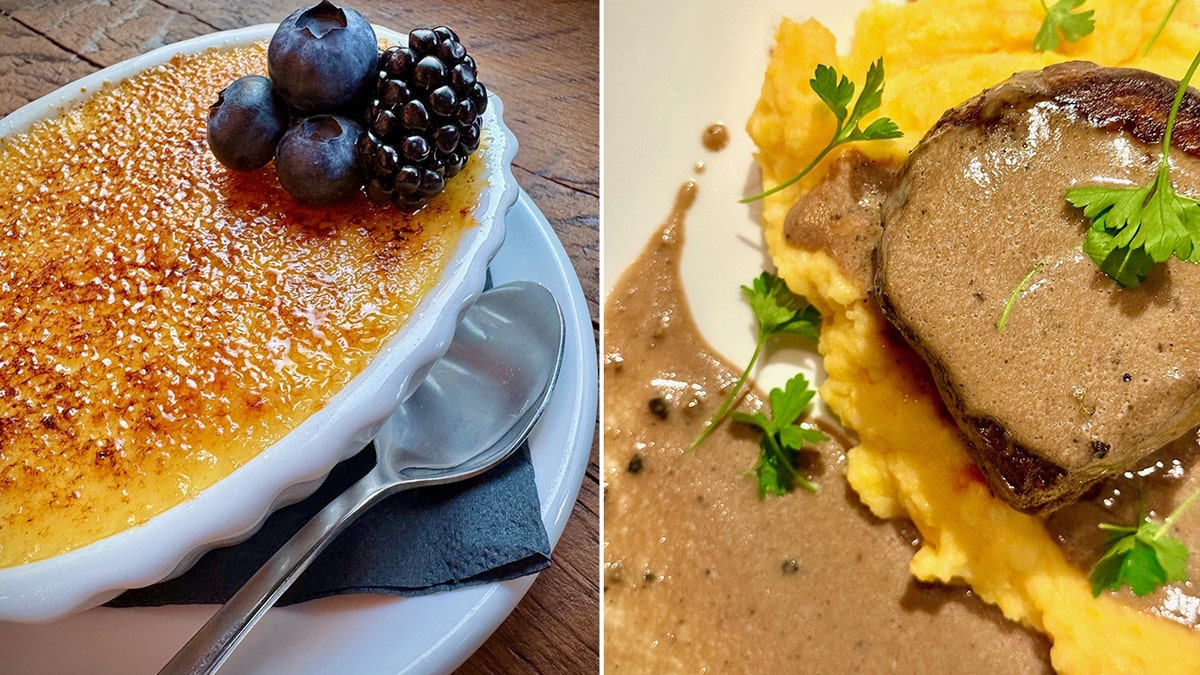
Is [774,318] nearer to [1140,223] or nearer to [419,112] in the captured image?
[1140,223]

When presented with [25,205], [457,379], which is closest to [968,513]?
[457,379]

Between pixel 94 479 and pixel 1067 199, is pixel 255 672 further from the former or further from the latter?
pixel 1067 199

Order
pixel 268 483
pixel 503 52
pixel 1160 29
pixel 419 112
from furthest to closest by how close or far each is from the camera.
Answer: pixel 503 52 < pixel 1160 29 < pixel 419 112 < pixel 268 483

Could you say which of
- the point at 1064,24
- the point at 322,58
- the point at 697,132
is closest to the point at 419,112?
the point at 322,58

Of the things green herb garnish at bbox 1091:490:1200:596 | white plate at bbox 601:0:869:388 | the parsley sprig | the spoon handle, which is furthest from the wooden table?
green herb garnish at bbox 1091:490:1200:596

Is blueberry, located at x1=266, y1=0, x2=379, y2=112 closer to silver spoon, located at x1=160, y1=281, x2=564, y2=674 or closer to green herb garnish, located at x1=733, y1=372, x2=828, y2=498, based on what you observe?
silver spoon, located at x1=160, y1=281, x2=564, y2=674
